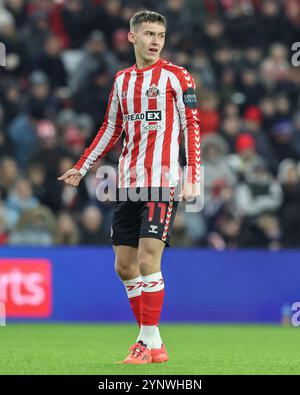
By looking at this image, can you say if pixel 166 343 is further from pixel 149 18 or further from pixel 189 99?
pixel 149 18

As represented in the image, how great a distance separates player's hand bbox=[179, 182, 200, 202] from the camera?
7.41 meters

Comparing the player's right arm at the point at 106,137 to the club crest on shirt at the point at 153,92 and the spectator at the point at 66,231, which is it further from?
the spectator at the point at 66,231

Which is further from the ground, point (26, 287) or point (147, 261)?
point (26, 287)

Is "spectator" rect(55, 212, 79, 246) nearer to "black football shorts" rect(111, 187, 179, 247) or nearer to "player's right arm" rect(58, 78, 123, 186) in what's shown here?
"player's right arm" rect(58, 78, 123, 186)

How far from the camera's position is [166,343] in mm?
9930

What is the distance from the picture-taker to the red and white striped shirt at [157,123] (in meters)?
7.65

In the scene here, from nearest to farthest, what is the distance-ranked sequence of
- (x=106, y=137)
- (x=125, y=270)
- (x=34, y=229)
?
(x=125, y=270), (x=106, y=137), (x=34, y=229)

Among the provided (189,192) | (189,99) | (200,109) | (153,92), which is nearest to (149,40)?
(153,92)

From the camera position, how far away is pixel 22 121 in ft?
47.8

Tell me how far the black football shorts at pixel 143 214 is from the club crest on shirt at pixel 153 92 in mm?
620

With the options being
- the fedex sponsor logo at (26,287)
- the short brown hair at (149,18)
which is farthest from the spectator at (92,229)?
the short brown hair at (149,18)

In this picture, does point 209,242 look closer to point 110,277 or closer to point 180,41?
point 110,277

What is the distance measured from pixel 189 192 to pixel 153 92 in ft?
2.48

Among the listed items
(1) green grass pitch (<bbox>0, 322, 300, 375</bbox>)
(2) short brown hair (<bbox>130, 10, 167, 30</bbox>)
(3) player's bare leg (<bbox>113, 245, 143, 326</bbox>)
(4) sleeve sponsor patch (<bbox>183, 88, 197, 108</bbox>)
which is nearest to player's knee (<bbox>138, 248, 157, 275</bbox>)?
(3) player's bare leg (<bbox>113, 245, 143, 326</bbox>)
